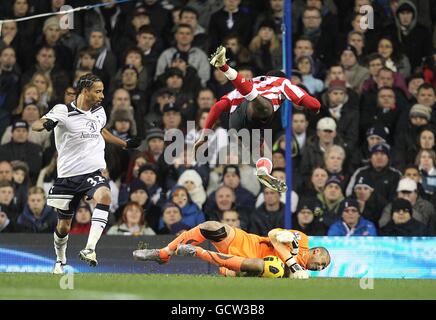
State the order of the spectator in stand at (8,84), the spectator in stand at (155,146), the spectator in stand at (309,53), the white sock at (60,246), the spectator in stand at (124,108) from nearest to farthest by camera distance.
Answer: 1. the white sock at (60,246)
2. the spectator in stand at (155,146)
3. the spectator in stand at (124,108)
4. the spectator in stand at (309,53)
5. the spectator in stand at (8,84)

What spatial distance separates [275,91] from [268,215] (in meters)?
3.37

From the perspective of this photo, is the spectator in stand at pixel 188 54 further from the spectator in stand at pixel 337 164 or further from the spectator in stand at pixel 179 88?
the spectator in stand at pixel 337 164

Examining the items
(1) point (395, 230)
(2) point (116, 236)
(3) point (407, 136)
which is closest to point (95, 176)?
(2) point (116, 236)

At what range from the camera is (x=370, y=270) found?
16234 mm

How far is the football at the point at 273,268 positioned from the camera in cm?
1471

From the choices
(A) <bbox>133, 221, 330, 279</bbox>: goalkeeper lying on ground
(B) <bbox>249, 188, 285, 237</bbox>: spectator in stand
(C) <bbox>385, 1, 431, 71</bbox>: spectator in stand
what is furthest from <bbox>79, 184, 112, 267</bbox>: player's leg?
(C) <bbox>385, 1, 431, 71</bbox>: spectator in stand

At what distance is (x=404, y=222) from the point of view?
17453mm

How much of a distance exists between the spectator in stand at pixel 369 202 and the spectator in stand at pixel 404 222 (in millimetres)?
486

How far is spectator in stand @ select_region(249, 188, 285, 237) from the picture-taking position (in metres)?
17.8

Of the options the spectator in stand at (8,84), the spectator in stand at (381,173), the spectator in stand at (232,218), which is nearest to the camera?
the spectator in stand at (232,218)

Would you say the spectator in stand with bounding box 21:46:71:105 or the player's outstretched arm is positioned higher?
the spectator in stand with bounding box 21:46:71:105

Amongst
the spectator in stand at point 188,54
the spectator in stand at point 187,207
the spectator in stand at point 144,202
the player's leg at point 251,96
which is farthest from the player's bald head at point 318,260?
the spectator in stand at point 188,54

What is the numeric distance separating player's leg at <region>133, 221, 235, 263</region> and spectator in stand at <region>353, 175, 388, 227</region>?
352cm

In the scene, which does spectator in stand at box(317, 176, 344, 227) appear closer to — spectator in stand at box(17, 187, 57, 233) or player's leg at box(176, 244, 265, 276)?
player's leg at box(176, 244, 265, 276)
